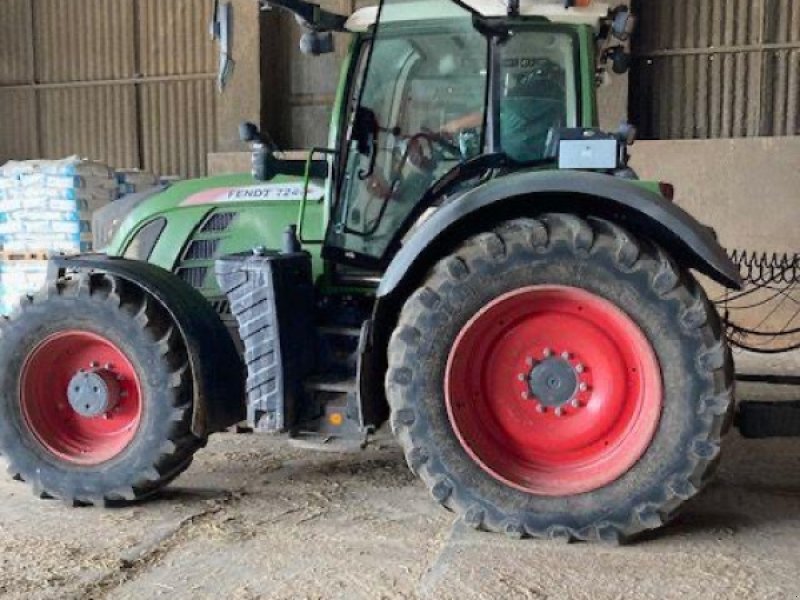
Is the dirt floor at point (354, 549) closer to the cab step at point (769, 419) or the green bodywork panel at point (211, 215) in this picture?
the cab step at point (769, 419)

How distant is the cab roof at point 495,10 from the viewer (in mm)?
3807

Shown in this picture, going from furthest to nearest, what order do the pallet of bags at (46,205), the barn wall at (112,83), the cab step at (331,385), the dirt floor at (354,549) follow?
the barn wall at (112,83) < the pallet of bags at (46,205) < the cab step at (331,385) < the dirt floor at (354,549)

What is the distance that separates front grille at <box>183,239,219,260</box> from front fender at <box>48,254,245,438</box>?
1.69ft

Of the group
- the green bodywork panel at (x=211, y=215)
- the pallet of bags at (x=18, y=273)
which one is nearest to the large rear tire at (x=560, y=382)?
the green bodywork panel at (x=211, y=215)

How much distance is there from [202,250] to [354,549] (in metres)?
1.87

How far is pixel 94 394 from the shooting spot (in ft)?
12.7

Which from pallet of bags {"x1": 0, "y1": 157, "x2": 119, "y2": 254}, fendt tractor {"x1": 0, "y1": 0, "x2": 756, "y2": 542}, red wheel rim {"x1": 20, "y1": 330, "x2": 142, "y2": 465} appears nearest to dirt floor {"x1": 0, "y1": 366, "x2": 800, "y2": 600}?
fendt tractor {"x1": 0, "y1": 0, "x2": 756, "y2": 542}

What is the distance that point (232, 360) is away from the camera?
3.93 meters

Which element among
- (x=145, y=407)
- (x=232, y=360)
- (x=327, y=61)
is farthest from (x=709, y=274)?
(x=327, y=61)

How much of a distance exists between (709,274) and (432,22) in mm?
1594

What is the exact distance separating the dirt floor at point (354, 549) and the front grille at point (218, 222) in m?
1.27

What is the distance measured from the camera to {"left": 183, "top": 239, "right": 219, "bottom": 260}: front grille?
454 centimetres

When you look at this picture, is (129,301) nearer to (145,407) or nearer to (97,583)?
(145,407)

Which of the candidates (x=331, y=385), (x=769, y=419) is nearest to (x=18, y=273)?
(x=331, y=385)
